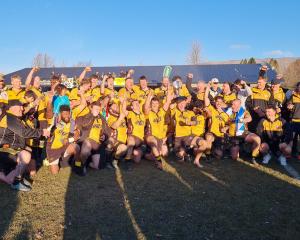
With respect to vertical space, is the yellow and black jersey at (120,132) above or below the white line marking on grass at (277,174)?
above

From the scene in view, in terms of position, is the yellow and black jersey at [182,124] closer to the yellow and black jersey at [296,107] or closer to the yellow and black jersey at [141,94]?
the yellow and black jersey at [141,94]

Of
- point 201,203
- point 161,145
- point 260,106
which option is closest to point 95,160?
point 161,145

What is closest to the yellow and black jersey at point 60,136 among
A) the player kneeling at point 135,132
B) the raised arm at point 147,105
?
the player kneeling at point 135,132

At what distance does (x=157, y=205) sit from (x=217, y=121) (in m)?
3.53

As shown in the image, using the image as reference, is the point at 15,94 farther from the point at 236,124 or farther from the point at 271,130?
the point at 271,130

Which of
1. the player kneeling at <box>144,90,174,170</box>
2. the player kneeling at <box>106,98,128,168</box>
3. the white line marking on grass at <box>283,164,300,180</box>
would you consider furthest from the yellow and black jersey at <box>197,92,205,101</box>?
the white line marking on grass at <box>283,164,300,180</box>

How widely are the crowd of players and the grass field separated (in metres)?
0.56

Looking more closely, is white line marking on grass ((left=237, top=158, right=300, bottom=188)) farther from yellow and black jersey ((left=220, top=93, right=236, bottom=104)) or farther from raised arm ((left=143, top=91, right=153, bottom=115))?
raised arm ((left=143, top=91, right=153, bottom=115))

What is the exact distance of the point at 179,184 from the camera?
19.3ft

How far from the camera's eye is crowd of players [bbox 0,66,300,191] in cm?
681

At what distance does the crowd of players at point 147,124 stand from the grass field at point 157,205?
56 cm

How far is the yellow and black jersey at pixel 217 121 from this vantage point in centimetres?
771

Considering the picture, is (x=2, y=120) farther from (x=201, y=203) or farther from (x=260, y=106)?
(x=260, y=106)

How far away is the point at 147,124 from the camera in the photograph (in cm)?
761
